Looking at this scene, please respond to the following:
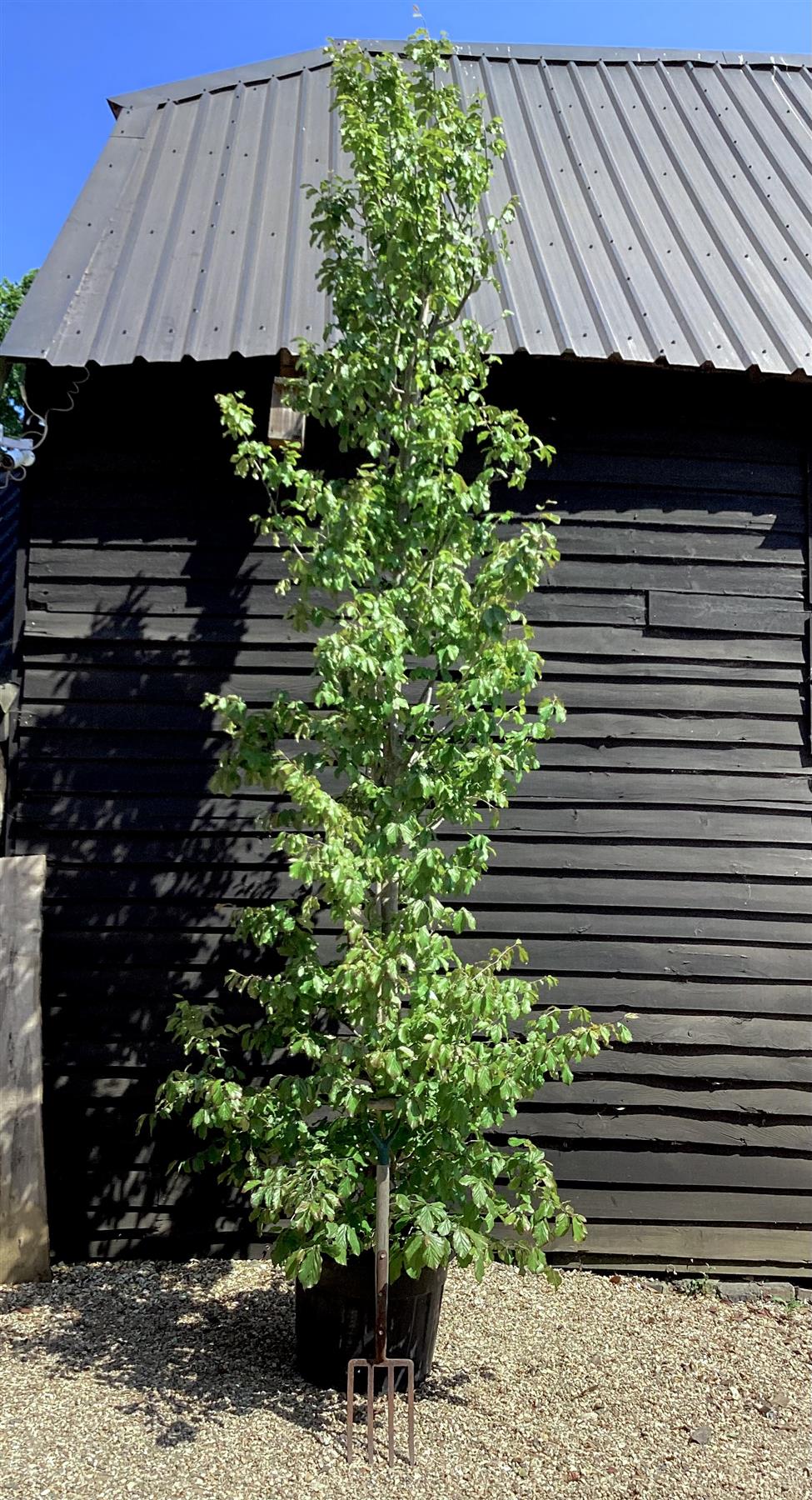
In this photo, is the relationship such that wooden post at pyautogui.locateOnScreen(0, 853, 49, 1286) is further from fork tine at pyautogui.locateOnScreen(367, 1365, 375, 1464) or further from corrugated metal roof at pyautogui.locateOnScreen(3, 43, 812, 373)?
corrugated metal roof at pyautogui.locateOnScreen(3, 43, 812, 373)

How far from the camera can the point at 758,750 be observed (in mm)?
5539

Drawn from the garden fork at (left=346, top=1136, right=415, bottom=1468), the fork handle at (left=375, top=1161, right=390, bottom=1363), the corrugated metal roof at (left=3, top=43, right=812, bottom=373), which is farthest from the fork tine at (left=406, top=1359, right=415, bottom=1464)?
the corrugated metal roof at (left=3, top=43, right=812, bottom=373)

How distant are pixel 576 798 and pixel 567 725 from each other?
362 mm

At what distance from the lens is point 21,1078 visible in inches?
198

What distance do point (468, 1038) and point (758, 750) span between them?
252cm

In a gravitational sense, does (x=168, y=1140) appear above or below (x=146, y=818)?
below

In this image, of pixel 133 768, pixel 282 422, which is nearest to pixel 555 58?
pixel 282 422

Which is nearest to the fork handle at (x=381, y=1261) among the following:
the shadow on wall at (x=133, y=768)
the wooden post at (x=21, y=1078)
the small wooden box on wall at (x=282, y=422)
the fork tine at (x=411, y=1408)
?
the fork tine at (x=411, y=1408)

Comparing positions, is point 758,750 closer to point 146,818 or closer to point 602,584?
point 602,584

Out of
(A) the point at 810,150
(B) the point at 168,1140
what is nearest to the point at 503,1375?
(B) the point at 168,1140

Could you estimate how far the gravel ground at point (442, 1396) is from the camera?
350 cm

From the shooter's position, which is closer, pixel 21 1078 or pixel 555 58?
pixel 21 1078

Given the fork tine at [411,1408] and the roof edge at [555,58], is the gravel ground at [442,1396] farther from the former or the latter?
the roof edge at [555,58]

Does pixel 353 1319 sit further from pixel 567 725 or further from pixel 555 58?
pixel 555 58
